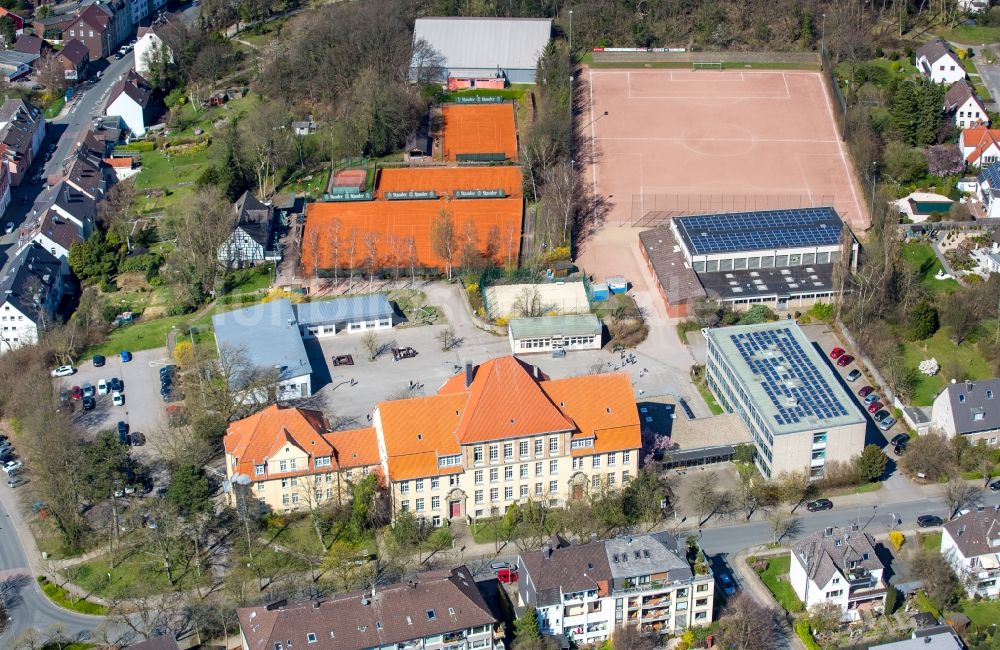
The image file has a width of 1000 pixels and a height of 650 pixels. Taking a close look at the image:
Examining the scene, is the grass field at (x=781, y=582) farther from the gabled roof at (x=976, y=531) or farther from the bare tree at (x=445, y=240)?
the bare tree at (x=445, y=240)

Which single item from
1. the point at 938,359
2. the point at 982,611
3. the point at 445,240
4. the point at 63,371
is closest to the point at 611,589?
the point at 982,611

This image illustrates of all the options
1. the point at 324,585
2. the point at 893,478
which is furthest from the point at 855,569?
the point at 324,585

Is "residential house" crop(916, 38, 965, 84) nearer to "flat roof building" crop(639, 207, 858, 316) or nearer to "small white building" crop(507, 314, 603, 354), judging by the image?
"flat roof building" crop(639, 207, 858, 316)

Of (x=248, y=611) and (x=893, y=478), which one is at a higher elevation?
(x=248, y=611)

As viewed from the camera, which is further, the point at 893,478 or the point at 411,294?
the point at 411,294

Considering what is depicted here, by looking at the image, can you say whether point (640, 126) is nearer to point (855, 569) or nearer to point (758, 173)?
point (758, 173)
